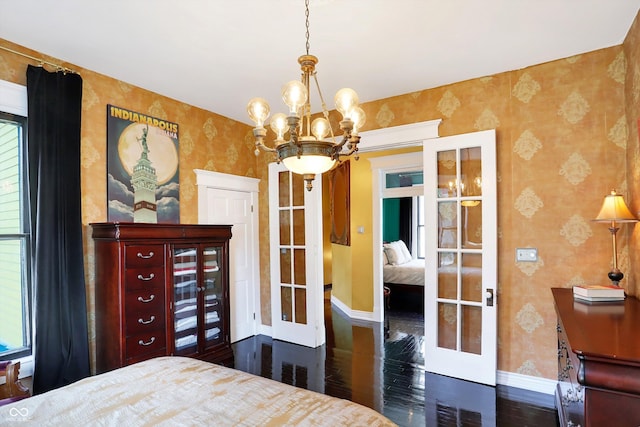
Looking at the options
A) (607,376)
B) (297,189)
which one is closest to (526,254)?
(607,376)

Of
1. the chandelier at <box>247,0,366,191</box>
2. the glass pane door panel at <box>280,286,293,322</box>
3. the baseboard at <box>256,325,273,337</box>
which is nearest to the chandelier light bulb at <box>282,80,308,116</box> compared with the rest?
the chandelier at <box>247,0,366,191</box>

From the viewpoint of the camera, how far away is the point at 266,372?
3.39m

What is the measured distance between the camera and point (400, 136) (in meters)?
3.56

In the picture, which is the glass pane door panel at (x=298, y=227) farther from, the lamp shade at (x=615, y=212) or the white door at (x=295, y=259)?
the lamp shade at (x=615, y=212)

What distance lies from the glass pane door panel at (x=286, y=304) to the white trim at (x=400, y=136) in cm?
197

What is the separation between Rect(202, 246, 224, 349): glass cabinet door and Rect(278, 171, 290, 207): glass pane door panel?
1.16m

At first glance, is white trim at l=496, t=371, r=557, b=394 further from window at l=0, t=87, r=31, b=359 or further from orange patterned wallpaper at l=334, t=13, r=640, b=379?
window at l=0, t=87, r=31, b=359

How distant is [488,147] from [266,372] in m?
2.91

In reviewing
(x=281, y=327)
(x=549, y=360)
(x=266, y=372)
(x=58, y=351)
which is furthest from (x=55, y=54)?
(x=549, y=360)

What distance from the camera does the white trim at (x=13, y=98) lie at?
2.44 metres

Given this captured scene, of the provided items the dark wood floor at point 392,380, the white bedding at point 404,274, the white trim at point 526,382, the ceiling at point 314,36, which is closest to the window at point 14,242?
the ceiling at point 314,36

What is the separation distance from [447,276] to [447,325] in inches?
18.1

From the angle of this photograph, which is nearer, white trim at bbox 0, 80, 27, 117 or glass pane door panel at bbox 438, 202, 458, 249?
white trim at bbox 0, 80, 27, 117

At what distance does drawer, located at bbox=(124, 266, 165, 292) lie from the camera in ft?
8.87
